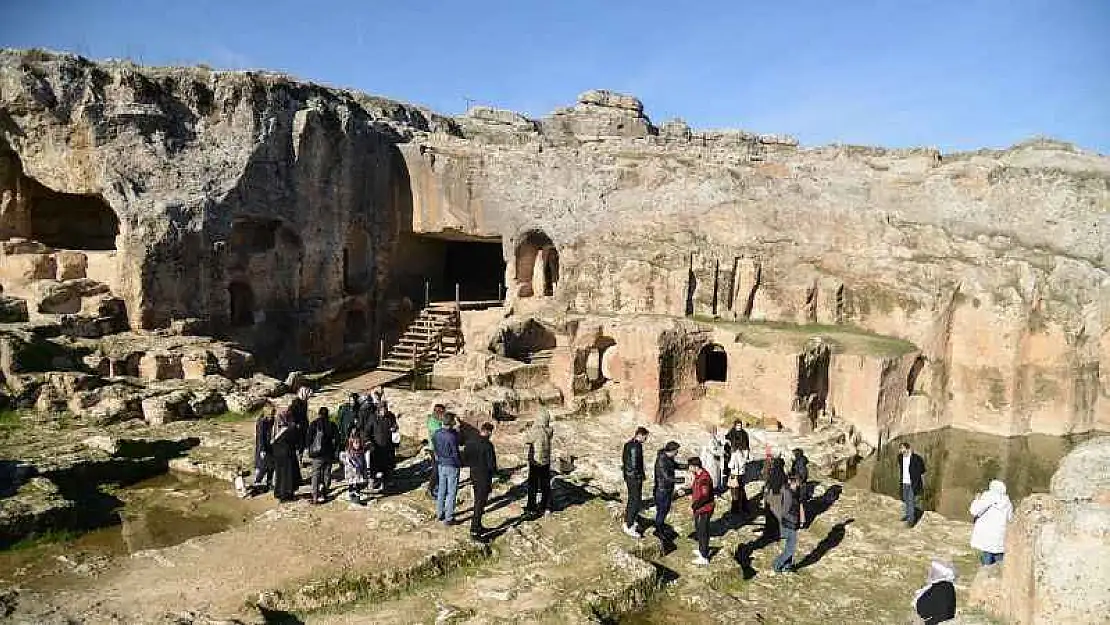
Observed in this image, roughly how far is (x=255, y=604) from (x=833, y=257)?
17.4 m

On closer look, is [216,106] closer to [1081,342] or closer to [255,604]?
[255,604]

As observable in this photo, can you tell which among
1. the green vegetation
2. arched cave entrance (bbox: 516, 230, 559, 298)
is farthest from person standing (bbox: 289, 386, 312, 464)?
arched cave entrance (bbox: 516, 230, 559, 298)

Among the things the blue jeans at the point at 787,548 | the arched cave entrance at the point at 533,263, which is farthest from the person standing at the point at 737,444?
the arched cave entrance at the point at 533,263

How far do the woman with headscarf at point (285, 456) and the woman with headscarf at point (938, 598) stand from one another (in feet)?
24.0

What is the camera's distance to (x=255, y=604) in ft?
23.9

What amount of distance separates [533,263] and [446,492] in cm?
1577

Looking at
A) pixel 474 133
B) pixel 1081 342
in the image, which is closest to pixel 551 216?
pixel 474 133

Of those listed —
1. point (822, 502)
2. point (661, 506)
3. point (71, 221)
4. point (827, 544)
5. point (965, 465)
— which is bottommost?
point (965, 465)

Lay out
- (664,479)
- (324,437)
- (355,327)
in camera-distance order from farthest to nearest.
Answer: (355,327) → (324,437) → (664,479)

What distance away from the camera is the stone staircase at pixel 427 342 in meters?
23.2

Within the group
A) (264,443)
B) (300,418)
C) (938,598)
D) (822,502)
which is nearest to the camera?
(938,598)

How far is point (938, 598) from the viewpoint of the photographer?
19.9 feet

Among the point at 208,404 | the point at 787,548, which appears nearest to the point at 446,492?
the point at 787,548

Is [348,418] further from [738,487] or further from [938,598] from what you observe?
[938,598]
